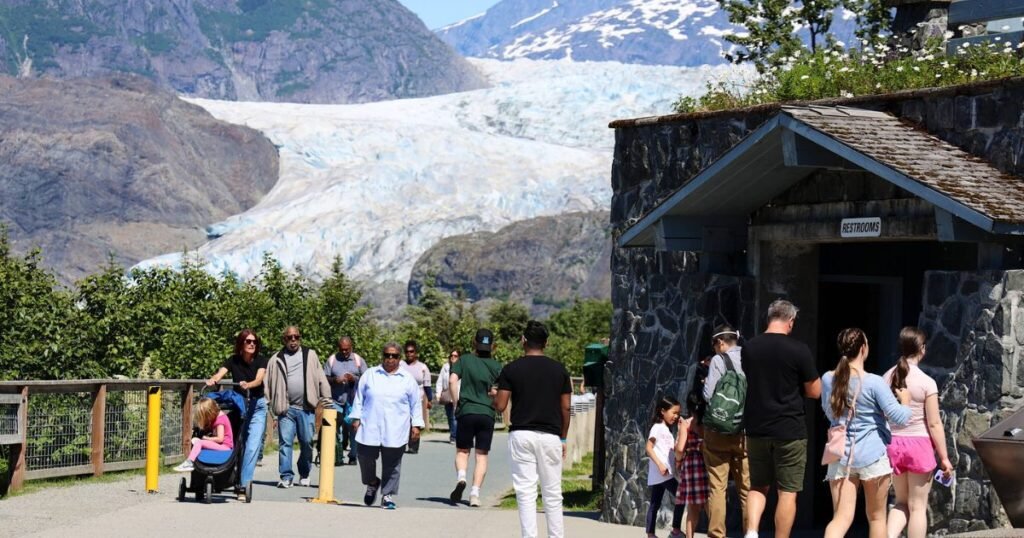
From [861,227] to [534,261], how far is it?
91406mm

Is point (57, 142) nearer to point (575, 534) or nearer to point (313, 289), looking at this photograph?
point (313, 289)

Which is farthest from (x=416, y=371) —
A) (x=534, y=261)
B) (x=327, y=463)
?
(x=534, y=261)

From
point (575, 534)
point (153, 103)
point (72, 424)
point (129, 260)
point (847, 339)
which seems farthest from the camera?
point (153, 103)

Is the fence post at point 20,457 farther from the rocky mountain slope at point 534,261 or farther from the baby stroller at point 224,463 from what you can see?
the rocky mountain slope at point 534,261

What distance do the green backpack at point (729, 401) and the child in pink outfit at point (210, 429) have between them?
17.9 ft

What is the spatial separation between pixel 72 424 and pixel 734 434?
8380mm

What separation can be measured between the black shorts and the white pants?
4665 millimetres

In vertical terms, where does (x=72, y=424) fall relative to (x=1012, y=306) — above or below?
below

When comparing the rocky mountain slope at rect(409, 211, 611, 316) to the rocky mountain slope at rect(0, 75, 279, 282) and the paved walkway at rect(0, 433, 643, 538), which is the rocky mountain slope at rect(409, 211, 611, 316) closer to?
the rocky mountain slope at rect(0, 75, 279, 282)

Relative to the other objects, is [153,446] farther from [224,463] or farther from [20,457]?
[224,463]

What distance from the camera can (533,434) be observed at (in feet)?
36.0

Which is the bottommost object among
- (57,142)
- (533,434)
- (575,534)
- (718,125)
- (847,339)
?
(575,534)

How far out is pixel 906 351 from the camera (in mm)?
9945

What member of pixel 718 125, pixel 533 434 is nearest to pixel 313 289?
pixel 718 125
